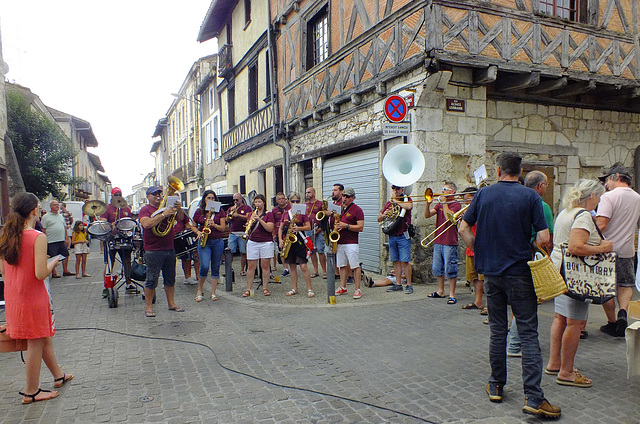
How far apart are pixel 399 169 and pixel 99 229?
481 centimetres

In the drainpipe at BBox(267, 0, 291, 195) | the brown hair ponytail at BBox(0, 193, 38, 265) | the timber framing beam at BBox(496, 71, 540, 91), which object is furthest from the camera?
the drainpipe at BBox(267, 0, 291, 195)

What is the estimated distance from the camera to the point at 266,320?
232 inches

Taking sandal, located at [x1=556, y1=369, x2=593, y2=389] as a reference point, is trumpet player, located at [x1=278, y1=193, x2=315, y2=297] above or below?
above

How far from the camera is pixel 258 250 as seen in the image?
7.37 meters

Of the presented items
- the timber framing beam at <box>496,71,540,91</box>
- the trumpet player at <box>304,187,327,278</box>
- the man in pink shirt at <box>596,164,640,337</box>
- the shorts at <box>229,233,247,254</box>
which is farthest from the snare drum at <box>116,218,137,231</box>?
the timber framing beam at <box>496,71,540,91</box>

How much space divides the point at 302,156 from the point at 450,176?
5487 millimetres

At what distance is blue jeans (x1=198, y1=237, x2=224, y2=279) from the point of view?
7.22 m

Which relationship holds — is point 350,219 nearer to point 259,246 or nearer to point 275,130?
point 259,246

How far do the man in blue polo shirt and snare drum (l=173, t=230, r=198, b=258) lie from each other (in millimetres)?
5945

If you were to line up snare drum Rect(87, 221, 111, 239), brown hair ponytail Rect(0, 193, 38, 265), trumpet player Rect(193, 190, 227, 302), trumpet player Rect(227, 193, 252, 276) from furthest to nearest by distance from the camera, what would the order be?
1. trumpet player Rect(227, 193, 252, 276)
2. trumpet player Rect(193, 190, 227, 302)
3. snare drum Rect(87, 221, 111, 239)
4. brown hair ponytail Rect(0, 193, 38, 265)

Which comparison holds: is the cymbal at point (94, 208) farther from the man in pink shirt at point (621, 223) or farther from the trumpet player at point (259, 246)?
the man in pink shirt at point (621, 223)

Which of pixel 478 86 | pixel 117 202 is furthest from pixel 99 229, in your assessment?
pixel 478 86

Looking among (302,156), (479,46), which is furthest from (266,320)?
(302,156)

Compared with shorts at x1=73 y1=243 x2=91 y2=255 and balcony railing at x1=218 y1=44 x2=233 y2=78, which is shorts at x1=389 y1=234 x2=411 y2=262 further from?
balcony railing at x1=218 y1=44 x2=233 y2=78
